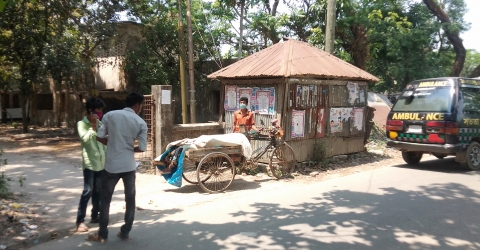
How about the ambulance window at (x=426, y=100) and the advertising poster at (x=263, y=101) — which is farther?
the advertising poster at (x=263, y=101)

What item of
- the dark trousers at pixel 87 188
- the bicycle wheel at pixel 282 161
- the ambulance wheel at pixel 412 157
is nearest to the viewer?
the dark trousers at pixel 87 188

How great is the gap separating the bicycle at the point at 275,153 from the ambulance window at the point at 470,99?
4116 millimetres

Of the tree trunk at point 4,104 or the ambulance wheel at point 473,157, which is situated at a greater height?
the tree trunk at point 4,104

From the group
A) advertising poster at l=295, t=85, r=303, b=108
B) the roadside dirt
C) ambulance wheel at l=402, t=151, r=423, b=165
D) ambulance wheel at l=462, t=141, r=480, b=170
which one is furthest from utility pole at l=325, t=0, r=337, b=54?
ambulance wheel at l=462, t=141, r=480, b=170

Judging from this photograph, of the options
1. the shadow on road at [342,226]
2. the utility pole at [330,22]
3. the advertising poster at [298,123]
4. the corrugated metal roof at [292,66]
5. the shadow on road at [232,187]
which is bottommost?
the shadow on road at [232,187]

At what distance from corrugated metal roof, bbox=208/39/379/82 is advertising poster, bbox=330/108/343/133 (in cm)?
91

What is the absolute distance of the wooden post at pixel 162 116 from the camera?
8.31 m

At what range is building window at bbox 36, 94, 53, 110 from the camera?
885 inches

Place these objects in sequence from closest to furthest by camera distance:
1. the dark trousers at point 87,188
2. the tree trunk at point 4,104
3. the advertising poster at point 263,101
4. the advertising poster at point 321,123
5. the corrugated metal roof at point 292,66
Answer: the dark trousers at point 87,188
the corrugated metal roof at point 292,66
the advertising poster at point 263,101
the advertising poster at point 321,123
the tree trunk at point 4,104

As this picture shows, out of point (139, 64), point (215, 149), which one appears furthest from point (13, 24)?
point (215, 149)

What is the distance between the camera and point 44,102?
2269 centimetres

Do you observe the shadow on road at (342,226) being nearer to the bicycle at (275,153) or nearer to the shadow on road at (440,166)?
the bicycle at (275,153)

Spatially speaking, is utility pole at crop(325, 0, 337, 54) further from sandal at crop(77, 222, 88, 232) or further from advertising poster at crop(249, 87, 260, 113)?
sandal at crop(77, 222, 88, 232)

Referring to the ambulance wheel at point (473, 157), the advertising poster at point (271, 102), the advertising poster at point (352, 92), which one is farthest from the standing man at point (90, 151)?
the ambulance wheel at point (473, 157)
